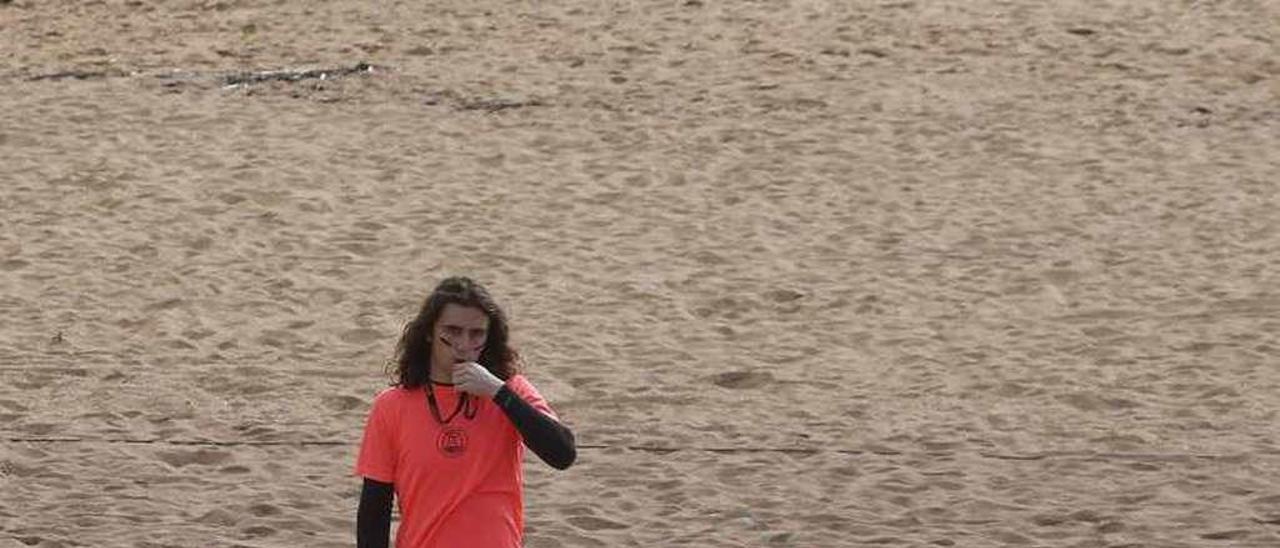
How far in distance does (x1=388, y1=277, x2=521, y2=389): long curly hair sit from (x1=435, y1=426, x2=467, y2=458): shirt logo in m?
0.15

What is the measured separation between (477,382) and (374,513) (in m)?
0.41

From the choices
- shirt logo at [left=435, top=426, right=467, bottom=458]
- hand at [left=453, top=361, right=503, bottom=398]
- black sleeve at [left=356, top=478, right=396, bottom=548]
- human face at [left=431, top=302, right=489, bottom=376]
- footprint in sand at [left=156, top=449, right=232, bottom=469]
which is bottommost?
footprint in sand at [left=156, top=449, right=232, bottom=469]

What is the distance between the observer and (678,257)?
1403 cm

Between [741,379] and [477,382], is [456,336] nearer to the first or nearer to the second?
[477,382]

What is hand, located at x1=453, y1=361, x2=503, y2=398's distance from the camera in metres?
5.83

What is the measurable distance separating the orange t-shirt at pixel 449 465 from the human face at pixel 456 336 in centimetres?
7

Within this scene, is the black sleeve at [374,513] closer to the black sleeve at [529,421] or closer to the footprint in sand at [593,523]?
the black sleeve at [529,421]

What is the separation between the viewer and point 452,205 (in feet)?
49.4

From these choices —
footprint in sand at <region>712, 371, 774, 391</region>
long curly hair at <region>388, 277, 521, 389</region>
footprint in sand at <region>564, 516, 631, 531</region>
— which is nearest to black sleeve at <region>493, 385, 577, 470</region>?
long curly hair at <region>388, 277, 521, 389</region>

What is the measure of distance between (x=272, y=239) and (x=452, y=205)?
47.4 inches

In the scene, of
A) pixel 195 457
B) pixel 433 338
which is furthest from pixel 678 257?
pixel 433 338

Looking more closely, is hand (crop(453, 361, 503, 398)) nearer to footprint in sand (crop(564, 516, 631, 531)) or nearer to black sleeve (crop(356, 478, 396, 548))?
black sleeve (crop(356, 478, 396, 548))

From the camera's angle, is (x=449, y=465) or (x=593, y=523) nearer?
(x=449, y=465)

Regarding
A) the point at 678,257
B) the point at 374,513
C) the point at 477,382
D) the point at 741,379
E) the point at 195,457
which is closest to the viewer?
the point at 477,382
